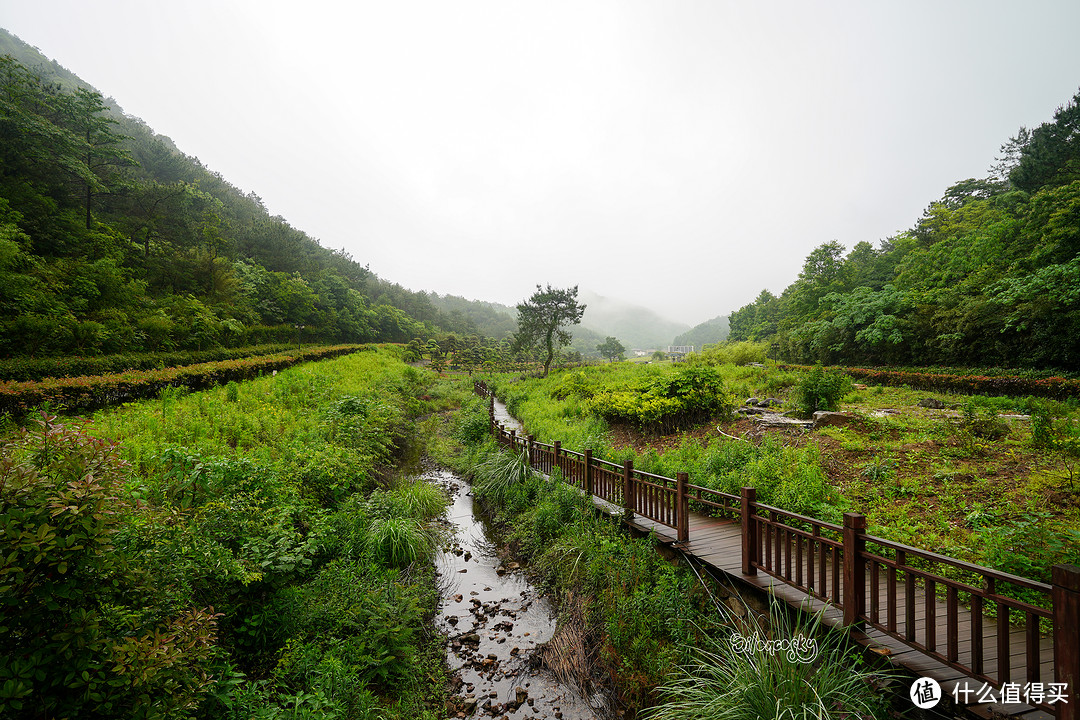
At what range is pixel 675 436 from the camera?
36.6 feet

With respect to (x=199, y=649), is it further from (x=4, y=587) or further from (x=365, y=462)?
(x=365, y=462)

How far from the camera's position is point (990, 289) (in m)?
16.5

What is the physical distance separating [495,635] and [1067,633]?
5.05 metres

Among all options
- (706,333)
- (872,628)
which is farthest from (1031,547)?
(706,333)

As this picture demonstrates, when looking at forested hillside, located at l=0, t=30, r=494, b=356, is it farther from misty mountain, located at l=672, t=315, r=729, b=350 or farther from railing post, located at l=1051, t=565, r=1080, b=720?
misty mountain, located at l=672, t=315, r=729, b=350

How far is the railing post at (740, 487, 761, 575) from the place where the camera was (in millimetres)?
4348

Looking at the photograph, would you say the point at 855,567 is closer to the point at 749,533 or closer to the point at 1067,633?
the point at 749,533

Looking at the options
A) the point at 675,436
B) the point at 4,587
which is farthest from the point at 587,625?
the point at 675,436

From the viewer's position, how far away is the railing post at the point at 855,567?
3328 mm

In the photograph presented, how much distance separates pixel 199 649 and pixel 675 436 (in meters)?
10.6

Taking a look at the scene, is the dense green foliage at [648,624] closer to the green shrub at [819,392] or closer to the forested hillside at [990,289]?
the green shrub at [819,392]

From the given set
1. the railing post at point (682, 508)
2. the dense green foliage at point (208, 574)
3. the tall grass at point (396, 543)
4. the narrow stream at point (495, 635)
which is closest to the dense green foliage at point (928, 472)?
the railing post at point (682, 508)

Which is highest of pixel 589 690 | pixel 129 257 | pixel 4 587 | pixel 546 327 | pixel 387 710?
pixel 129 257

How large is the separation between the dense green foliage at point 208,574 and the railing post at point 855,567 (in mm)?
3994
